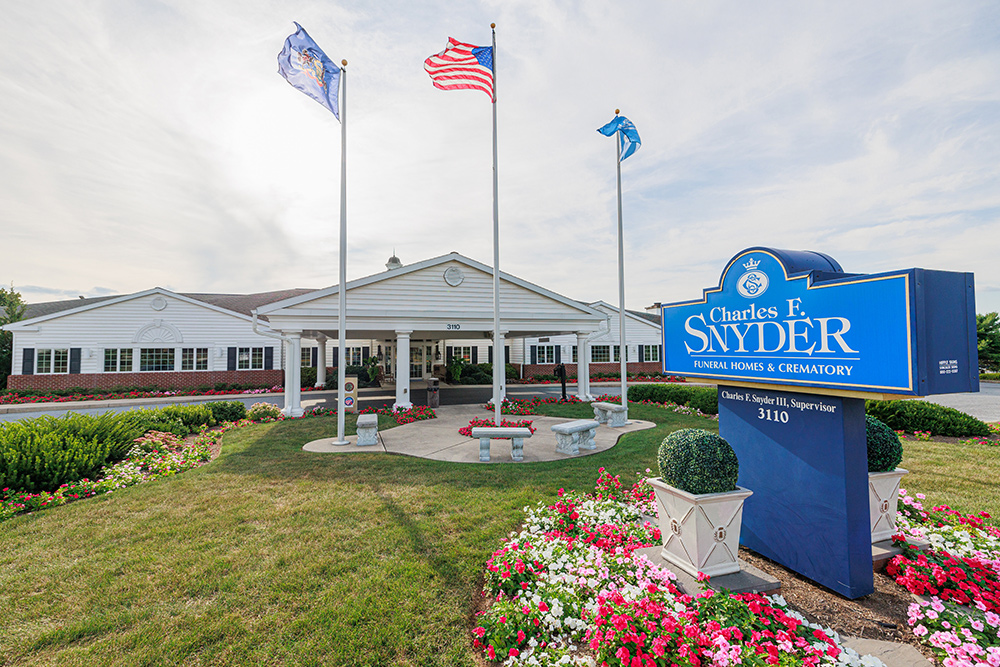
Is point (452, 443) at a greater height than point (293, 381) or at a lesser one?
lesser

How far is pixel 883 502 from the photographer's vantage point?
4.54 meters

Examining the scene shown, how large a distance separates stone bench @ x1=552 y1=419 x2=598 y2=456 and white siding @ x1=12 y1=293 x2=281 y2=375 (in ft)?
70.7

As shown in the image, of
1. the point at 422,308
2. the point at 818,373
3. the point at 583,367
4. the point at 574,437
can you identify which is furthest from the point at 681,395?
the point at 818,373

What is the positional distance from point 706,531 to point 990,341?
2148 inches

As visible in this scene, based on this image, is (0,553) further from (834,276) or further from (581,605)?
(834,276)

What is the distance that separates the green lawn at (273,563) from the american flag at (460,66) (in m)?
8.83

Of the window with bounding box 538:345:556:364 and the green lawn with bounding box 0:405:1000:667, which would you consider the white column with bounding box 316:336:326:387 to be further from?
the green lawn with bounding box 0:405:1000:667

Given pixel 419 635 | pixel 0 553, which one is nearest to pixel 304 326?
pixel 0 553

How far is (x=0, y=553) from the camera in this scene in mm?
4758

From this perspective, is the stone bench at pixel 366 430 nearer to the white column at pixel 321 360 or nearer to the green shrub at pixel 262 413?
the green shrub at pixel 262 413

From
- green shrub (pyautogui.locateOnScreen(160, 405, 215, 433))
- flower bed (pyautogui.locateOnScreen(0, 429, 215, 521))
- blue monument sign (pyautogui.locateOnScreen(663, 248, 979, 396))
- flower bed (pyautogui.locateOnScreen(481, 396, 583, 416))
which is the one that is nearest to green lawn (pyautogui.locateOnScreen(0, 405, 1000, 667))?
flower bed (pyautogui.locateOnScreen(0, 429, 215, 521))

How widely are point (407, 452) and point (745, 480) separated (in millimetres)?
6700

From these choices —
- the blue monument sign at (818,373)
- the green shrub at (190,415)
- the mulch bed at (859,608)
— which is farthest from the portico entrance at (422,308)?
the mulch bed at (859,608)

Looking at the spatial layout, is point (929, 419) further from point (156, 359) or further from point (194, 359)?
point (156, 359)
